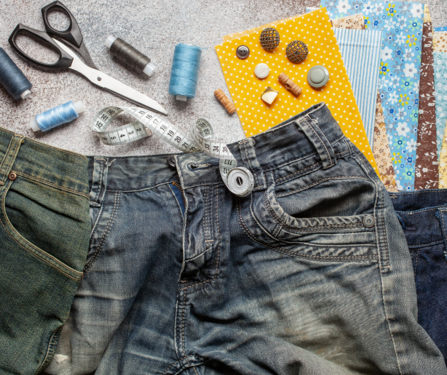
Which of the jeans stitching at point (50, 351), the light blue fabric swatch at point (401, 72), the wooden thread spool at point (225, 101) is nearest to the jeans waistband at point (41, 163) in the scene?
the jeans stitching at point (50, 351)

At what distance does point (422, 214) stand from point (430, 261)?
14cm

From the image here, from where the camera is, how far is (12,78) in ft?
3.61

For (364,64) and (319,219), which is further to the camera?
(364,64)

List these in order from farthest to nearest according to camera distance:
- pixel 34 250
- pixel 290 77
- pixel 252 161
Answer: pixel 290 77, pixel 252 161, pixel 34 250

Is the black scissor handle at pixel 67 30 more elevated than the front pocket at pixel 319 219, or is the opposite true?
the black scissor handle at pixel 67 30

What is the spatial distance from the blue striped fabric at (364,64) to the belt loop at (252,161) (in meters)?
0.50

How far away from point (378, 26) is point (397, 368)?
1.13 m

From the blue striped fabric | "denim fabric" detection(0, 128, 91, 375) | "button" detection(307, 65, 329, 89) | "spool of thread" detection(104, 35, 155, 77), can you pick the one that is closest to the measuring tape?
"spool of thread" detection(104, 35, 155, 77)

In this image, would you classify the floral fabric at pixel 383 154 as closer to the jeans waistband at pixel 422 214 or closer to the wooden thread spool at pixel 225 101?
the jeans waistband at pixel 422 214

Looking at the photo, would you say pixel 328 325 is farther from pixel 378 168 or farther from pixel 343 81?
pixel 343 81

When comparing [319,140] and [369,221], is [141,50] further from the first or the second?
[369,221]

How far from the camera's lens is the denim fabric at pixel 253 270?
0.87 m

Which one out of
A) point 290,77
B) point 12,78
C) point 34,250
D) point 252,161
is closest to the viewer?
point 34,250

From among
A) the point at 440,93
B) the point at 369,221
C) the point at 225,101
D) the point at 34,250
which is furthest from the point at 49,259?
the point at 440,93
